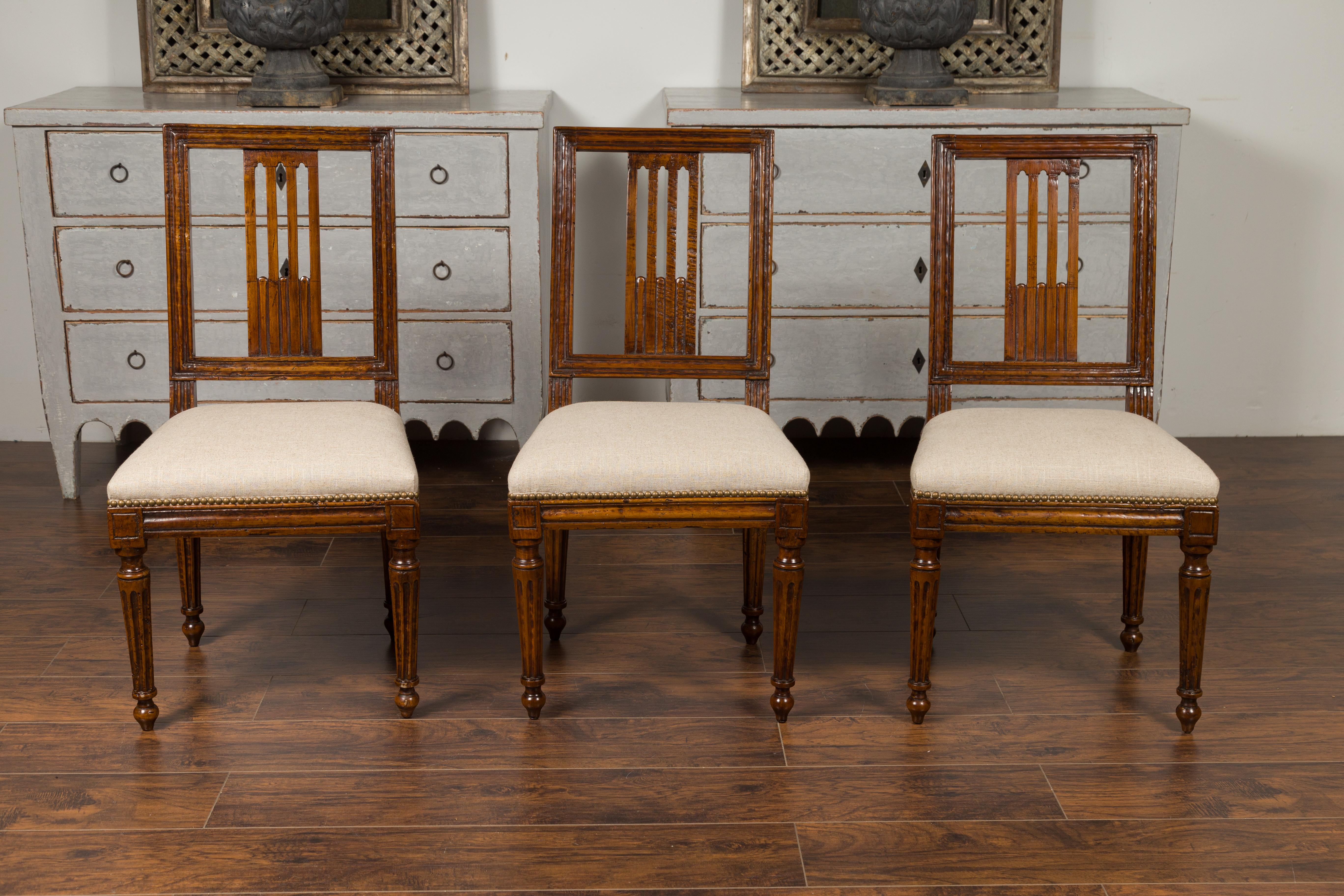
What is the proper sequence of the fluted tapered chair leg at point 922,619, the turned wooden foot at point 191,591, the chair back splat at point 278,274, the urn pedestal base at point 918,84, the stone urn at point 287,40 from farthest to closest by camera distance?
1. the urn pedestal base at point 918,84
2. the stone urn at point 287,40
3. the turned wooden foot at point 191,591
4. the chair back splat at point 278,274
5. the fluted tapered chair leg at point 922,619

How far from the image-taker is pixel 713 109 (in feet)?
10.7

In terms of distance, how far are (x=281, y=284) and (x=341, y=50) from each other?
1398mm

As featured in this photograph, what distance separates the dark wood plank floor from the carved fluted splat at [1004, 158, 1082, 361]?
1.96 ft

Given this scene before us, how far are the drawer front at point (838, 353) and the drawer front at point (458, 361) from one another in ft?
1.72

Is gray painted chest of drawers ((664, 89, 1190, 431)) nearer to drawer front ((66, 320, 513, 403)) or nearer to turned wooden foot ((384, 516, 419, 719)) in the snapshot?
drawer front ((66, 320, 513, 403))

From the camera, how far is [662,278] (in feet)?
8.36

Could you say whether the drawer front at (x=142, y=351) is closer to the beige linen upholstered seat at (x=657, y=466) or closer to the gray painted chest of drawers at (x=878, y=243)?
the gray painted chest of drawers at (x=878, y=243)

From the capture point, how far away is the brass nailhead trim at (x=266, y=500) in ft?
6.90

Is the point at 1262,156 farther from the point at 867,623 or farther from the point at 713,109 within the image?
the point at 867,623

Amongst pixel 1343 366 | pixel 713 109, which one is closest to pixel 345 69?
pixel 713 109

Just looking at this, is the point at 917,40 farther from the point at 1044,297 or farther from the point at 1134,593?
the point at 1134,593

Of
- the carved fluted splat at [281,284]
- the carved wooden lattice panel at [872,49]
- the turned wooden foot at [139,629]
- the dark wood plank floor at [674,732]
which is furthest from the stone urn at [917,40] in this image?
the turned wooden foot at [139,629]

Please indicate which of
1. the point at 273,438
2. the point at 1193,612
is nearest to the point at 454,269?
the point at 273,438

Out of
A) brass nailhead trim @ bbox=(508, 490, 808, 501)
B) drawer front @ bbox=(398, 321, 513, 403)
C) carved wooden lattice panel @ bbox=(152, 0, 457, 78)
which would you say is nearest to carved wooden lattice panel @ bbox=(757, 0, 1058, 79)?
carved wooden lattice panel @ bbox=(152, 0, 457, 78)
